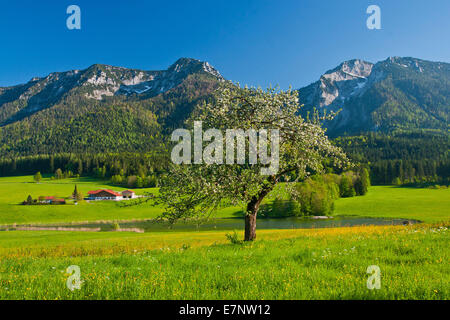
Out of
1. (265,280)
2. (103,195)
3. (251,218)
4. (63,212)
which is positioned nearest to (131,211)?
(63,212)

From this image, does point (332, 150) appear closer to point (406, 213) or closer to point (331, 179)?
point (406, 213)

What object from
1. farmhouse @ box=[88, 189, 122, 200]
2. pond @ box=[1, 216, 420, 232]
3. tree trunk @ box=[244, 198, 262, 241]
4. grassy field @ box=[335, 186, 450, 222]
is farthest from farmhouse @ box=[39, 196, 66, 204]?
tree trunk @ box=[244, 198, 262, 241]

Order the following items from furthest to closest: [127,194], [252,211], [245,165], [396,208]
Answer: [127,194]
[396,208]
[252,211]
[245,165]

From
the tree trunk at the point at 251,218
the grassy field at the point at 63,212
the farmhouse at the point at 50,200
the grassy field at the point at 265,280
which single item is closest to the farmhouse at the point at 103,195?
the grassy field at the point at 63,212

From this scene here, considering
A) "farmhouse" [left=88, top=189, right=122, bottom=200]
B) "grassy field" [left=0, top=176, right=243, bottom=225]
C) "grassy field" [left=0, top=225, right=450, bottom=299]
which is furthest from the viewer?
"farmhouse" [left=88, top=189, right=122, bottom=200]

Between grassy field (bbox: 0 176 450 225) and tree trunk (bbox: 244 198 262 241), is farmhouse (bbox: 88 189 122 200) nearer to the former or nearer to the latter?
grassy field (bbox: 0 176 450 225)

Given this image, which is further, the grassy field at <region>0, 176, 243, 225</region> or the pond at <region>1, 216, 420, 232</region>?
the grassy field at <region>0, 176, 243, 225</region>

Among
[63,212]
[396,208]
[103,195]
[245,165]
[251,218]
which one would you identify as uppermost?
[245,165]

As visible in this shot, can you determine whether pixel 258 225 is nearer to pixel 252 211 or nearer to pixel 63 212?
pixel 252 211

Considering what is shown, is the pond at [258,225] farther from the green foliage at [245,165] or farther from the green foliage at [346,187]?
the green foliage at [245,165]

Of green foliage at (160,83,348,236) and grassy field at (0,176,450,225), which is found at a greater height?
green foliage at (160,83,348,236)
